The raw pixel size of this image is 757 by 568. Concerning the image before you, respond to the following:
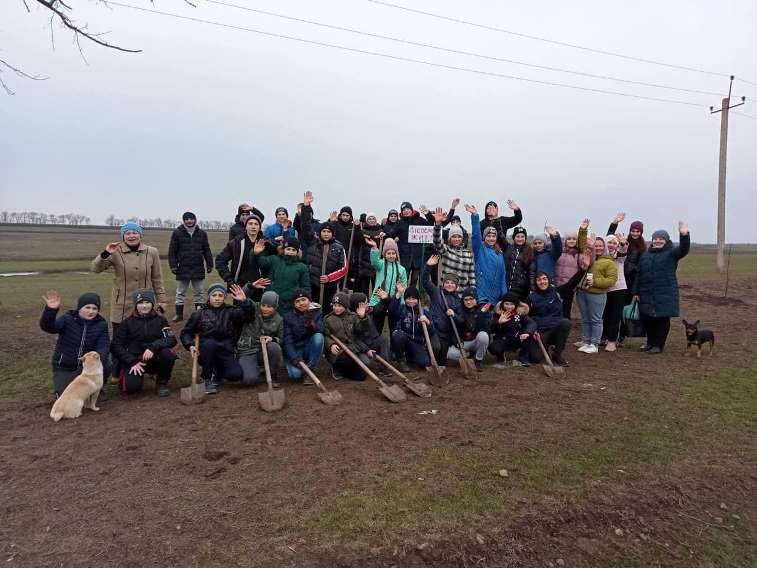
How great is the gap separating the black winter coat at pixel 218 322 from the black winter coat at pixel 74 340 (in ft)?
3.30

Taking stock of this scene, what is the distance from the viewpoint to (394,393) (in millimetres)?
6035

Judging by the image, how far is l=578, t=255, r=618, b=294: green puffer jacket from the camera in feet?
27.0

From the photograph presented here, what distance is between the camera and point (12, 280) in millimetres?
18469

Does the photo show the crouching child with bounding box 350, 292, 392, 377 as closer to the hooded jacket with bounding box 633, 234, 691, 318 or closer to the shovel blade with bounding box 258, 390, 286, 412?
the shovel blade with bounding box 258, 390, 286, 412

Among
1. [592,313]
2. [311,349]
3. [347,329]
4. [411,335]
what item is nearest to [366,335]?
[347,329]

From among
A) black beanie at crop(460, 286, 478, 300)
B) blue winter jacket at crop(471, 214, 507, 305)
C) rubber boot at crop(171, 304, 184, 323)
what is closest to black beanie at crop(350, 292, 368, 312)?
black beanie at crop(460, 286, 478, 300)

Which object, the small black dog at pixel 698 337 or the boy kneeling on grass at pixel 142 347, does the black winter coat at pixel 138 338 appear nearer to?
the boy kneeling on grass at pixel 142 347

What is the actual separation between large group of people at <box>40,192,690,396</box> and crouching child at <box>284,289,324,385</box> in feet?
0.07

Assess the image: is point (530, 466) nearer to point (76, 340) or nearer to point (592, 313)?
point (592, 313)

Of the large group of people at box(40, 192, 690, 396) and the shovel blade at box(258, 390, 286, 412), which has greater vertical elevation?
the large group of people at box(40, 192, 690, 396)

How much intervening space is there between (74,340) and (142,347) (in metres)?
0.78

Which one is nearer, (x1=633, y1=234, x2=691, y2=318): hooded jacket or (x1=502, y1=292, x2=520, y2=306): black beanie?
(x1=502, y1=292, x2=520, y2=306): black beanie

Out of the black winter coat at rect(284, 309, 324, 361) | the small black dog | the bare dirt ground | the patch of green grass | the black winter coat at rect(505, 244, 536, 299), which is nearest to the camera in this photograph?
the bare dirt ground

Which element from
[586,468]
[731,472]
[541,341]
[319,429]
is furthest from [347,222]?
[731,472]
